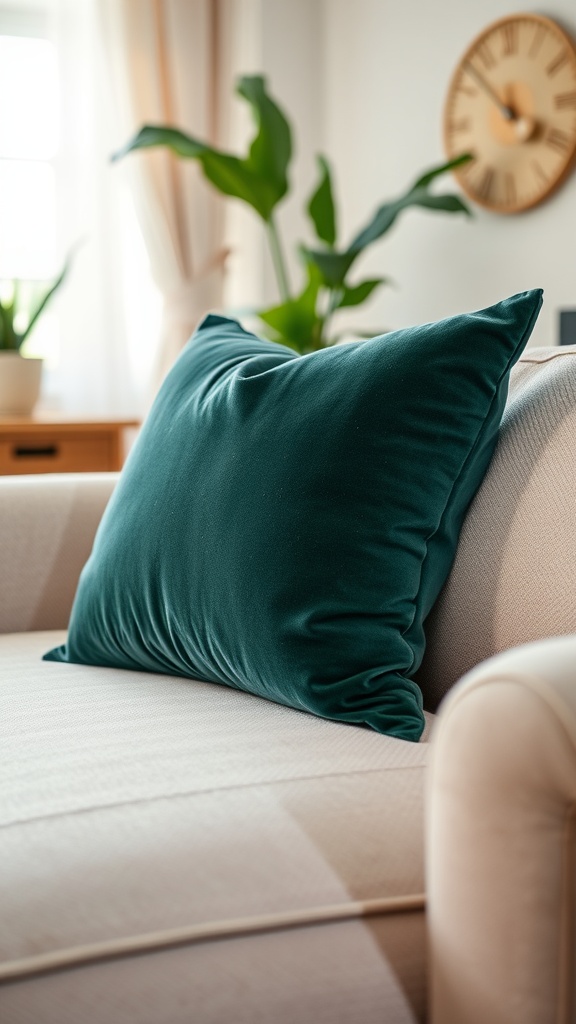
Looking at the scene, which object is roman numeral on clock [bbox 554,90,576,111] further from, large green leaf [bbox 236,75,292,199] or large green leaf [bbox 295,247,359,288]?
large green leaf [bbox 236,75,292,199]

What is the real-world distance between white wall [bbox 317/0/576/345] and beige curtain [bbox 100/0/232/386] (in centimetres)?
41

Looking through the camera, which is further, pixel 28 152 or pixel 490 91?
pixel 28 152

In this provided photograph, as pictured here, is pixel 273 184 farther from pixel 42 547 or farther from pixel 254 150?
pixel 42 547

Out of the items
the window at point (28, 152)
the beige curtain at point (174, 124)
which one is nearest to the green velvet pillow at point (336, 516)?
the beige curtain at point (174, 124)

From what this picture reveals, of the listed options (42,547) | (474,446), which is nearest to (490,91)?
(42,547)

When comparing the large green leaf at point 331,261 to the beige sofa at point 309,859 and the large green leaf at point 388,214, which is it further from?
the beige sofa at point 309,859

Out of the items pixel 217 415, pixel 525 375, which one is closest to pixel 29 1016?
pixel 217 415

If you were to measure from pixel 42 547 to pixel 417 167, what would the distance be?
2038 mm

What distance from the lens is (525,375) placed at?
3.62 ft

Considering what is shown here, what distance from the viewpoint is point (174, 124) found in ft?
11.1

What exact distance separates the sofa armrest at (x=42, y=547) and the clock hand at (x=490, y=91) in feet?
5.56

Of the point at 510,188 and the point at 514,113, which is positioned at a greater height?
the point at 514,113

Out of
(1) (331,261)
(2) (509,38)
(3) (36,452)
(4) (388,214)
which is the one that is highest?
(2) (509,38)

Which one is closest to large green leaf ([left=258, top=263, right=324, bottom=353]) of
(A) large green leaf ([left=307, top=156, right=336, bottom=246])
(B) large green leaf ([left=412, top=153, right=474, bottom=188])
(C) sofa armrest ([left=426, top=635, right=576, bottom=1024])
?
(A) large green leaf ([left=307, top=156, right=336, bottom=246])
